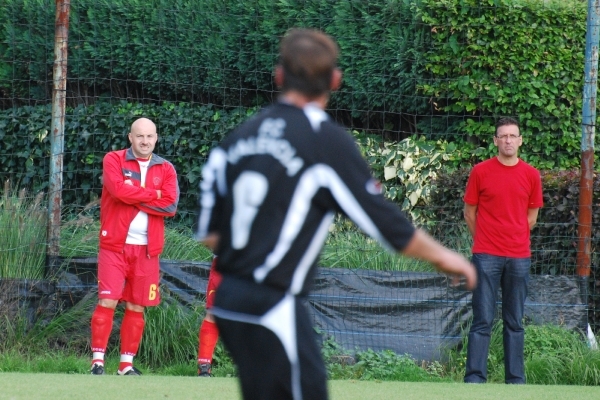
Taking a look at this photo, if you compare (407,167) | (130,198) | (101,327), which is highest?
(407,167)

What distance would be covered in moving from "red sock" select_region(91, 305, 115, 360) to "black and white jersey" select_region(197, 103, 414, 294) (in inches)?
190

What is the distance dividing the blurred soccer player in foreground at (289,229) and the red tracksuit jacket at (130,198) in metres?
4.81

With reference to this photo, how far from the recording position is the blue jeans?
25.0 ft

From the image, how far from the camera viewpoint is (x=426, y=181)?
1011cm

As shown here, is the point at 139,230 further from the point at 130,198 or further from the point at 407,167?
the point at 407,167

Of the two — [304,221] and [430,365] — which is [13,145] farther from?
[304,221]

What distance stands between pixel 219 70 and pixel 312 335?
7436mm

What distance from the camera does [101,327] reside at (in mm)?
7609

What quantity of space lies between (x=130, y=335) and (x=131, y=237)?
801 mm

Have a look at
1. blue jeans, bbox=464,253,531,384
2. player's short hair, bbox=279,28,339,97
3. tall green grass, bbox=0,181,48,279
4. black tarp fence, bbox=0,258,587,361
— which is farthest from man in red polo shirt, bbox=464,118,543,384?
player's short hair, bbox=279,28,339,97

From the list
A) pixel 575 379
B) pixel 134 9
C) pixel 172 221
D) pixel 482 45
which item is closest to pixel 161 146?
pixel 172 221

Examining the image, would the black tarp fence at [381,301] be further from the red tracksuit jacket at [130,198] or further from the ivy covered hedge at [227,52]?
the ivy covered hedge at [227,52]

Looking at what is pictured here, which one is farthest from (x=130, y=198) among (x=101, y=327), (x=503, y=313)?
(x=503, y=313)

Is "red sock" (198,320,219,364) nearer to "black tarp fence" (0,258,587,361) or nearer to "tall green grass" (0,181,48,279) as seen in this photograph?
"black tarp fence" (0,258,587,361)
